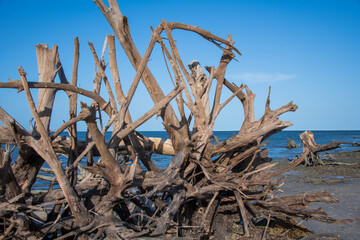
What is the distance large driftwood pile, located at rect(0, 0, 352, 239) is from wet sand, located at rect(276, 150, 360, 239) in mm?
1000

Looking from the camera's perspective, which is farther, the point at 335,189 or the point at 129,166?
the point at 335,189

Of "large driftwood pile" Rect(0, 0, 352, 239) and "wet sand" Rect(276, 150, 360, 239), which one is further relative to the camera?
"wet sand" Rect(276, 150, 360, 239)

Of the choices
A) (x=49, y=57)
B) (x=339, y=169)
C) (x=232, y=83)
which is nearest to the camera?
(x=49, y=57)

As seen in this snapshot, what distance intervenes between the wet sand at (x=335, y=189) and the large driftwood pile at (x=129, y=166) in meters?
1.00

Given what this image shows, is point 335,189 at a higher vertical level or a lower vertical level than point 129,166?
lower

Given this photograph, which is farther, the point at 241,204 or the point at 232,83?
the point at 232,83

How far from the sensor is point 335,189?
7715 millimetres

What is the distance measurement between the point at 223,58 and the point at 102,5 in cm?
198

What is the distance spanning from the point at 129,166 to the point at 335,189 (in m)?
6.99

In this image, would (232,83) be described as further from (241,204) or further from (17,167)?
(17,167)

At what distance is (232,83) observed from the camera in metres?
5.05

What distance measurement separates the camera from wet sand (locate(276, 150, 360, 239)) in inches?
176

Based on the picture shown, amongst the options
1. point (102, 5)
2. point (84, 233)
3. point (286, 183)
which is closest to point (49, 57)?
point (102, 5)

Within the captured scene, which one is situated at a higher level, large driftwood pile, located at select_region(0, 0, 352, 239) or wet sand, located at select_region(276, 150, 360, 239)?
large driftwood pile, located at select_region(0, 0, 352, 239)
